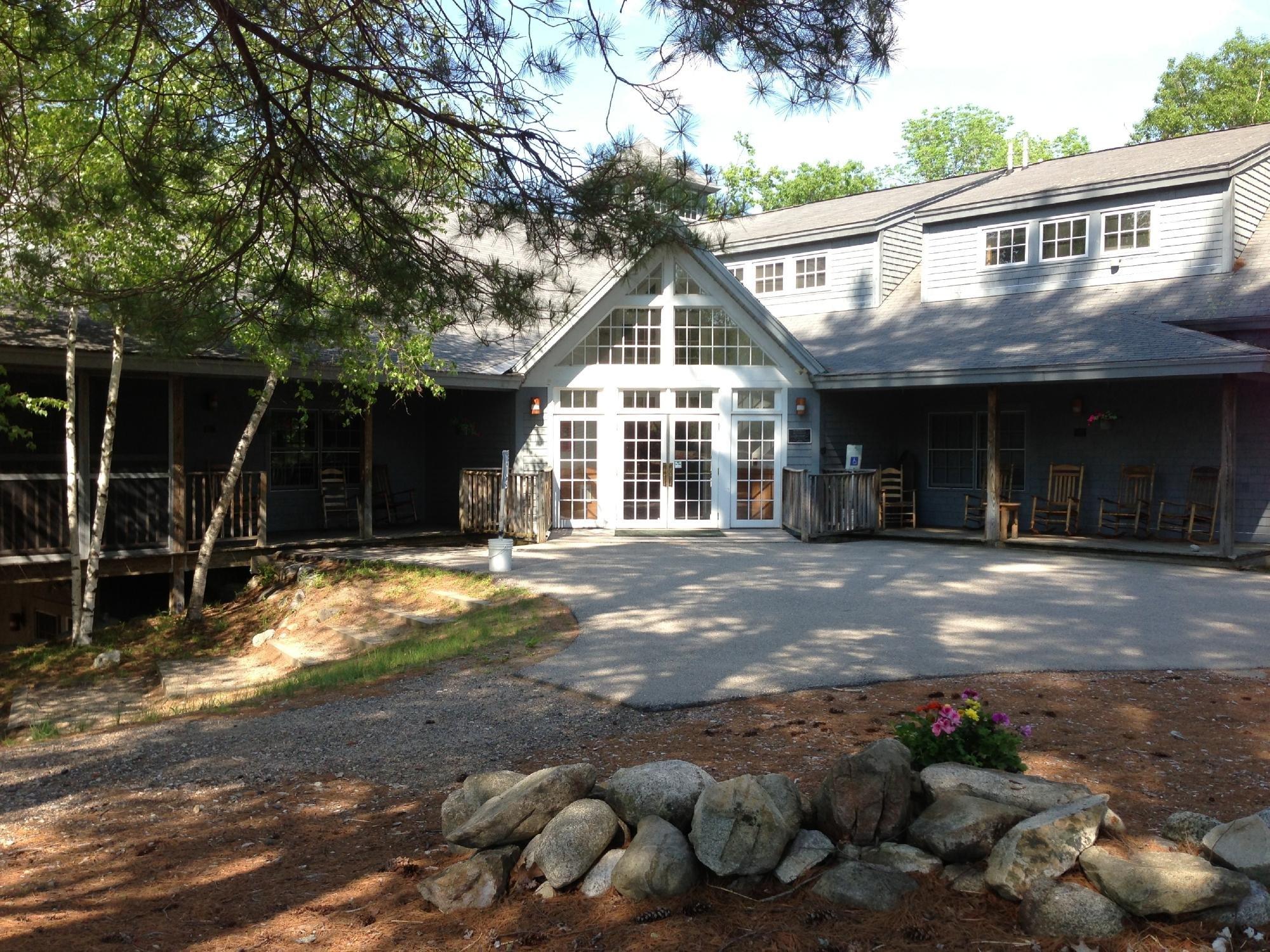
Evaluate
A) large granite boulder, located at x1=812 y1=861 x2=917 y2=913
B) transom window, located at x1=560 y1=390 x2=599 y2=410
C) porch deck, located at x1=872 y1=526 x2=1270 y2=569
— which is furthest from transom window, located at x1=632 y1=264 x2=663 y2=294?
large granite boulder, located at x1=812 y1=861 x2=917 y2=913

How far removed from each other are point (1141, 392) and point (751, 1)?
12366mm

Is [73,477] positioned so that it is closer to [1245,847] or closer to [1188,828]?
[1188,828]

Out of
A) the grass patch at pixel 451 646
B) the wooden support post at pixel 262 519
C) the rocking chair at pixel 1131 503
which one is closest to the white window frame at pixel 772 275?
the rocking chair at pixel 1131 503

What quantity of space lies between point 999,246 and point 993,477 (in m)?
5.46

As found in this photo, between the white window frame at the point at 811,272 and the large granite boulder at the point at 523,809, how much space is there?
18.7 meters

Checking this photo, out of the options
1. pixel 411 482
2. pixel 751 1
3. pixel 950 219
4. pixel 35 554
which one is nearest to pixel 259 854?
pixel 751 1

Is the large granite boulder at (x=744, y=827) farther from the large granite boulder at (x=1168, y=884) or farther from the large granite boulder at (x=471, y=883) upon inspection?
the large granite boulder at (x=1168, y=884)

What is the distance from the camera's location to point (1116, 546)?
15156mm

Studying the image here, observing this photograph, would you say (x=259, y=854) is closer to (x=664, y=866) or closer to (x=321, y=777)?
(x=321, y=777)

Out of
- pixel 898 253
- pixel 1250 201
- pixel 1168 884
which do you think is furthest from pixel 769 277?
pixel 1168 884

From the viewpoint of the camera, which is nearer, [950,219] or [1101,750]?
[1101,750]

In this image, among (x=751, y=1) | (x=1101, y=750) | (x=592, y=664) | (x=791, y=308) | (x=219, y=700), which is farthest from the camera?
(x=791, y=308)

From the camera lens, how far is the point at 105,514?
12.8 metres

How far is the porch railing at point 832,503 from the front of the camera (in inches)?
659
